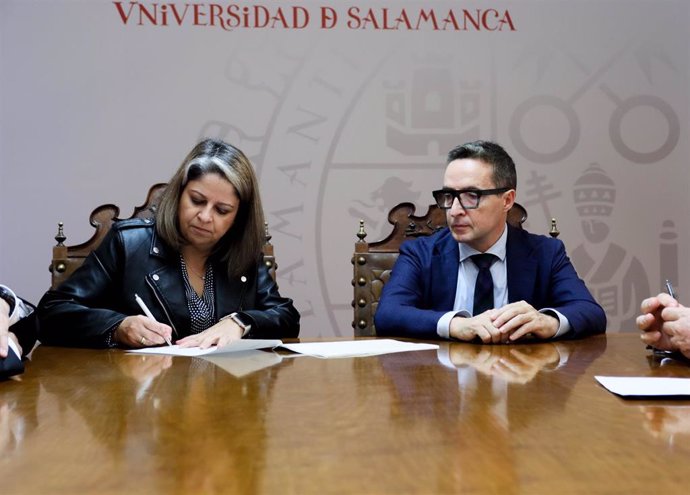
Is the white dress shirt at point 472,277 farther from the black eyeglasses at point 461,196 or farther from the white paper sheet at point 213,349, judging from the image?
the white paper sheet at point 213,349

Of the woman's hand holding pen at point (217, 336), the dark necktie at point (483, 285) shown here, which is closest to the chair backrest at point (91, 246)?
the woman's hand holding pen at point (217, 336)

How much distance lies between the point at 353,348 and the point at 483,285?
89 cm

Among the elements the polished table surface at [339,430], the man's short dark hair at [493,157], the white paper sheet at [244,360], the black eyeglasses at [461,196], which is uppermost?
the man's short dark hair at [493,157]

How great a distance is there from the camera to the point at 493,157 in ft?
9.27

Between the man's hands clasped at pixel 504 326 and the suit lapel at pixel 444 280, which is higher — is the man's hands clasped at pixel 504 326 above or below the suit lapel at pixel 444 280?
below

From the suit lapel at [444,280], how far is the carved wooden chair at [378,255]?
24 centimetres

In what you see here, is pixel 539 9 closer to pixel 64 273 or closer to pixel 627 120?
pixel 627 120

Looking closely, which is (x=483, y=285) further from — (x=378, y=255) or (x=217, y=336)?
(x=217, y=336)

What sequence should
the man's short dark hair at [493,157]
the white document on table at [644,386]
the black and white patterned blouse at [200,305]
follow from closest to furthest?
the white document on table at [644,386] < the black and white patterned blouse at [200,305] < the man's short dark hair at [493,157]

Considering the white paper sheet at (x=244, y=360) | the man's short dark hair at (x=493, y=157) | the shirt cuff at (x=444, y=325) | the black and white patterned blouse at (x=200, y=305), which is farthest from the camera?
the man's short dark hair at (x=493, y=157)

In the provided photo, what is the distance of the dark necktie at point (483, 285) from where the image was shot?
267cm

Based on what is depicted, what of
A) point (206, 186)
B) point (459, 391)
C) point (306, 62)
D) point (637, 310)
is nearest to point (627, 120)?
point (637, 310)

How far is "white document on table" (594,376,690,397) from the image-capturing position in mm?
1223

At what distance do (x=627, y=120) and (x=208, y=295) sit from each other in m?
2.94
